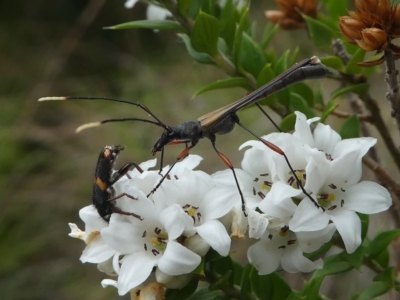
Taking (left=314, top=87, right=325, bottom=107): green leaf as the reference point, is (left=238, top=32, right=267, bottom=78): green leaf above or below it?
above

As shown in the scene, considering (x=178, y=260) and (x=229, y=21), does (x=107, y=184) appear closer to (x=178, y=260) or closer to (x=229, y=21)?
(x=178, y=260)

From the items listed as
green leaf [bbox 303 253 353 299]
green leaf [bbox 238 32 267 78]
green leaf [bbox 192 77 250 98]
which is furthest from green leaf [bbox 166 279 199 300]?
green leaf [bbox 238 32 267 78]

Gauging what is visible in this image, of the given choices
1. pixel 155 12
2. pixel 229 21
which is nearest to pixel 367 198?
pixel 229 21

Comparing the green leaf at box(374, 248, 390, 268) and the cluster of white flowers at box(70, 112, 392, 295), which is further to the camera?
the green leaf at box(374, 248, 390, 268)

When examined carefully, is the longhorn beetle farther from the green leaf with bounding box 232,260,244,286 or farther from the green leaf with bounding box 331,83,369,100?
the green leaf with bounding box 232,260,244,286

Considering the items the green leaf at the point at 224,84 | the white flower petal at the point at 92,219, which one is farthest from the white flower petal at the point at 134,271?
the green leaf at the point at 224,84

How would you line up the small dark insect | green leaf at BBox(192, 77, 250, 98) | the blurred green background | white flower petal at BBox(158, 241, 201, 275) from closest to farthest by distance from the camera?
white flower petal at BBox(158, 241, 201, 275), the small dark insect, green leaf at BBox(192, 77, 250, 98), the blurred green background

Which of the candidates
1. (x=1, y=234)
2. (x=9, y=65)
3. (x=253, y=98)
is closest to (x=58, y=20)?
(x=9, y=65)
